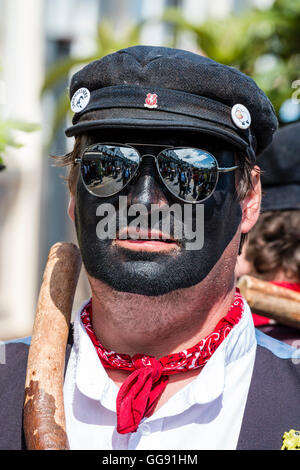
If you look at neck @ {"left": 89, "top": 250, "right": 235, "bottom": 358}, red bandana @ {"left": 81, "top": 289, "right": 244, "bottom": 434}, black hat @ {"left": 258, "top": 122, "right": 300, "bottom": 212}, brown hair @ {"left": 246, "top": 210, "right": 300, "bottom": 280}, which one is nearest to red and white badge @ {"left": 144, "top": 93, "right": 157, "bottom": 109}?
neck @ {"left": 89, "top": 250, "right": 235, "bottom": 358}

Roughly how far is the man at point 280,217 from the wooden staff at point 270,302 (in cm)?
59

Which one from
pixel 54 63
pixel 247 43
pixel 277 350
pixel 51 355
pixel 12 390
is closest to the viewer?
pixel 51 355

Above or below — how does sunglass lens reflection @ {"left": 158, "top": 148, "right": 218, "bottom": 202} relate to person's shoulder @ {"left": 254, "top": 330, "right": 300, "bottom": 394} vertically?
above

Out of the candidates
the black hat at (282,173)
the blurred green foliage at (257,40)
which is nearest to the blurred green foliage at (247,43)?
the blurred green foliage at (257,40)

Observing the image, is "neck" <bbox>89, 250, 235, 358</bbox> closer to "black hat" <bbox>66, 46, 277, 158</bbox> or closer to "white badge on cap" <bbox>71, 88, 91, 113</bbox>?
"black hat" <bbox>66, 46, 277, 158</bbox>

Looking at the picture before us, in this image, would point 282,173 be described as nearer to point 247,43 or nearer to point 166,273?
point 166,273

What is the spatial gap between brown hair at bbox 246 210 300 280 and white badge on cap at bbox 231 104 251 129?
1275 mm

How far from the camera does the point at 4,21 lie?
8711 mm

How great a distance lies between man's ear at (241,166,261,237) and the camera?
235cm

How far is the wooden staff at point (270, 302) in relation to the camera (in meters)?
2.69

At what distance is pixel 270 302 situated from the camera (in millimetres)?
2693

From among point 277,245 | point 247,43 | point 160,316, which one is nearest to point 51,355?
point 160,316

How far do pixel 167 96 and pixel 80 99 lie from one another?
1.05ft
